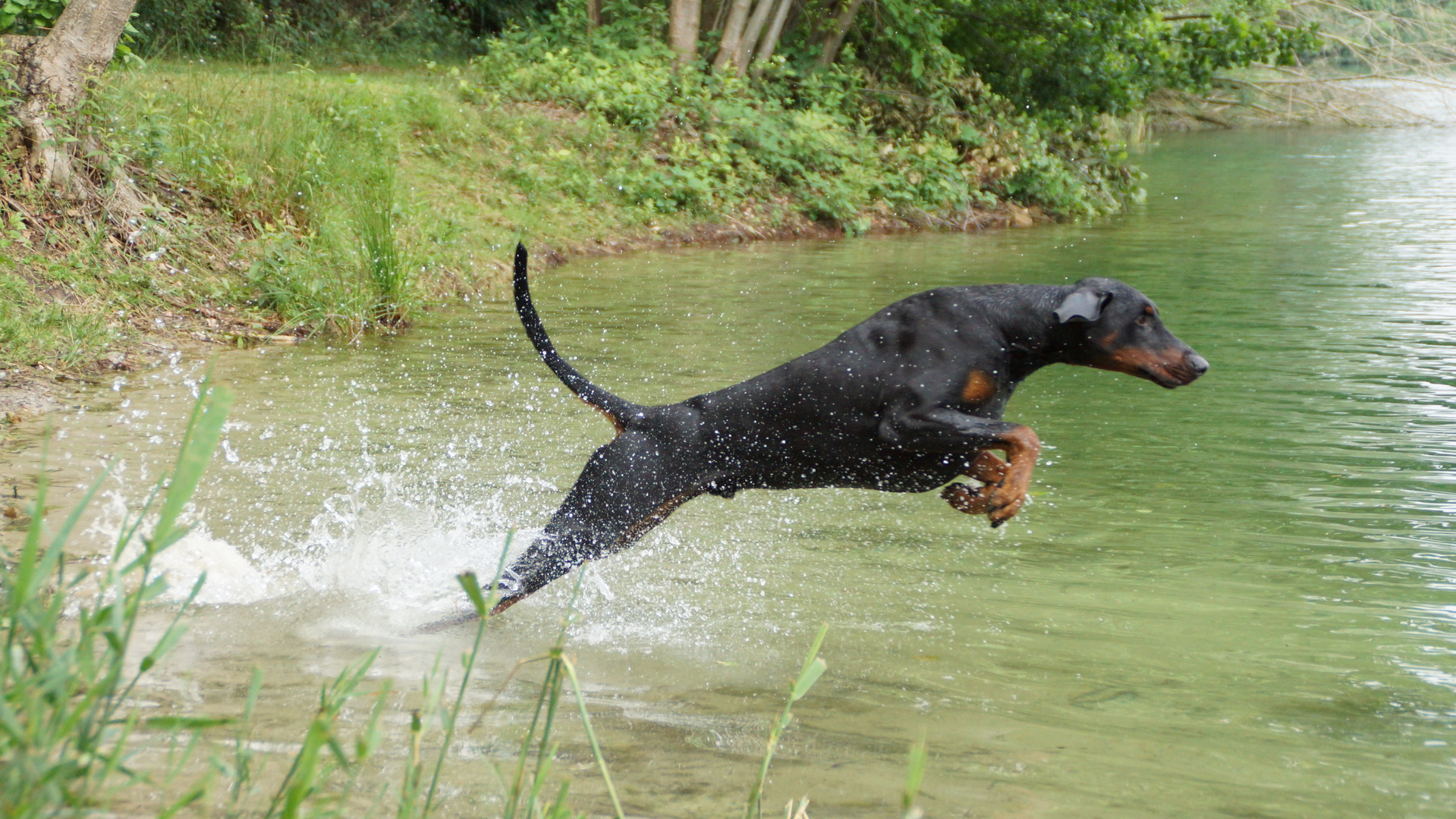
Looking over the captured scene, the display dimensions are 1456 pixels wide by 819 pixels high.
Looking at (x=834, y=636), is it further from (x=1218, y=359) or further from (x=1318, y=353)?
(x=1318, y=353)

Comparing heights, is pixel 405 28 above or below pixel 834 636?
above

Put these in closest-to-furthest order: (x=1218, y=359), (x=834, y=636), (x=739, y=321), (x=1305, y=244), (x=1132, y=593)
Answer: (x=834, y=636), (x=1132, y=593), (x=1218, y=359), (x=739, y=321), (x=1305, y=244)

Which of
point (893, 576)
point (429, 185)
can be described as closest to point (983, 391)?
point (893, 576)

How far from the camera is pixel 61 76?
295 inches

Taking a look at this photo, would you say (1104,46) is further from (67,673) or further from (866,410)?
(67,673)

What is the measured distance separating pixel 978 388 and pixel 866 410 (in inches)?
14.2

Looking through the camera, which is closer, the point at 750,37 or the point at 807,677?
the point at 807,677

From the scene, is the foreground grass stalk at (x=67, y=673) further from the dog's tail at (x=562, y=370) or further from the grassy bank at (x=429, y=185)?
the grassy bank at (x=429, y=185)

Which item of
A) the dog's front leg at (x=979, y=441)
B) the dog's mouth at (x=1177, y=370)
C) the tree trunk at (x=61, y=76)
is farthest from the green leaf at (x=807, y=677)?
the tree trunk at (x=61, y=76)

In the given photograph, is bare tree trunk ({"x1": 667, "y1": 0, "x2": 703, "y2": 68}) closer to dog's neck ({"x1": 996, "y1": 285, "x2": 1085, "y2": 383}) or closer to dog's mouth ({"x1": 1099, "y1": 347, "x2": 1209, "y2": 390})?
dog's neck ({"x1": 996, "y1": 285, "x2": 1085, "y2": 383})

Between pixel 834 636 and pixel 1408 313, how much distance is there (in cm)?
718

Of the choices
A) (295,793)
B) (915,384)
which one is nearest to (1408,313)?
(915,384)

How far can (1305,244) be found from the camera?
12.6 metres

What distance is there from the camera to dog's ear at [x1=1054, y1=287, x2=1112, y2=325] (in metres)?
3.72
